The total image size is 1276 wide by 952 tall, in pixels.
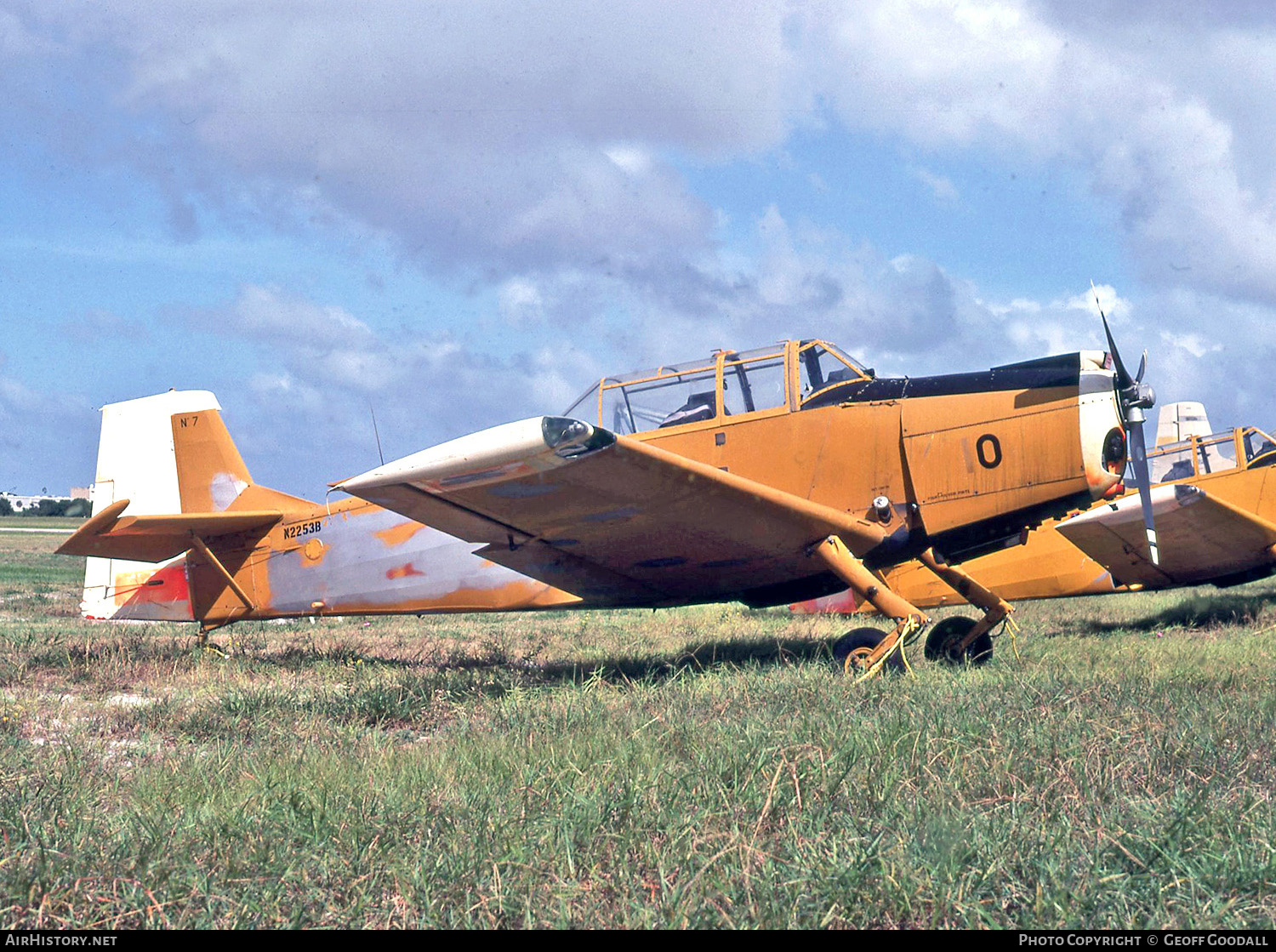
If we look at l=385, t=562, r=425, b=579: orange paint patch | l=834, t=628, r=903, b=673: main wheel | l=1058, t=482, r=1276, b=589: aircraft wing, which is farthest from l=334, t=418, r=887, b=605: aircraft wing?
l=1058, t=482, r=1276, b=589: aircraft wing

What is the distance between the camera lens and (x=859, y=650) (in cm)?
670

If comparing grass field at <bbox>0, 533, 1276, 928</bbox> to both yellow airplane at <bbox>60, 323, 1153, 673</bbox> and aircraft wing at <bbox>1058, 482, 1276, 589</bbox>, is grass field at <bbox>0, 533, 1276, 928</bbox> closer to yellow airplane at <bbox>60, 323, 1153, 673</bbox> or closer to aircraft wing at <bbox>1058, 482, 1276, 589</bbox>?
yellow airplane at <bbox>60, 323, 1153, 673</bbox>

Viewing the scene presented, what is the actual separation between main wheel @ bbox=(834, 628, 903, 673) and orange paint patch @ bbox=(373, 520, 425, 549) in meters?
3.99

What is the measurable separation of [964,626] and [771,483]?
7.10ft

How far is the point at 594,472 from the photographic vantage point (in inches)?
229

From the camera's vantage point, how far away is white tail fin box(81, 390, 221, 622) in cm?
1046

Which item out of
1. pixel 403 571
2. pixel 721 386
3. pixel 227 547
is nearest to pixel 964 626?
pixel 721 386

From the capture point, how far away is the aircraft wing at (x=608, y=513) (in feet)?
17.6

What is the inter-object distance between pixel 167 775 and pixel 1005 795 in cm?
308

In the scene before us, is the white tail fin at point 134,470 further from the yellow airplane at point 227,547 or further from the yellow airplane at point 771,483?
the yellow airplane at point 771,483

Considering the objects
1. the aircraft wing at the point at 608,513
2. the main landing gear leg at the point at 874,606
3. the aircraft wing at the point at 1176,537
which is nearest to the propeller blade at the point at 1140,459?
the aircraft wing at the point at 608,513

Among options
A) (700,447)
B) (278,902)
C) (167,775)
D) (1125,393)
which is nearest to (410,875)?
(278,902)

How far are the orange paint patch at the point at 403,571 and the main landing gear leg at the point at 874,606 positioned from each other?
12.3 ft
